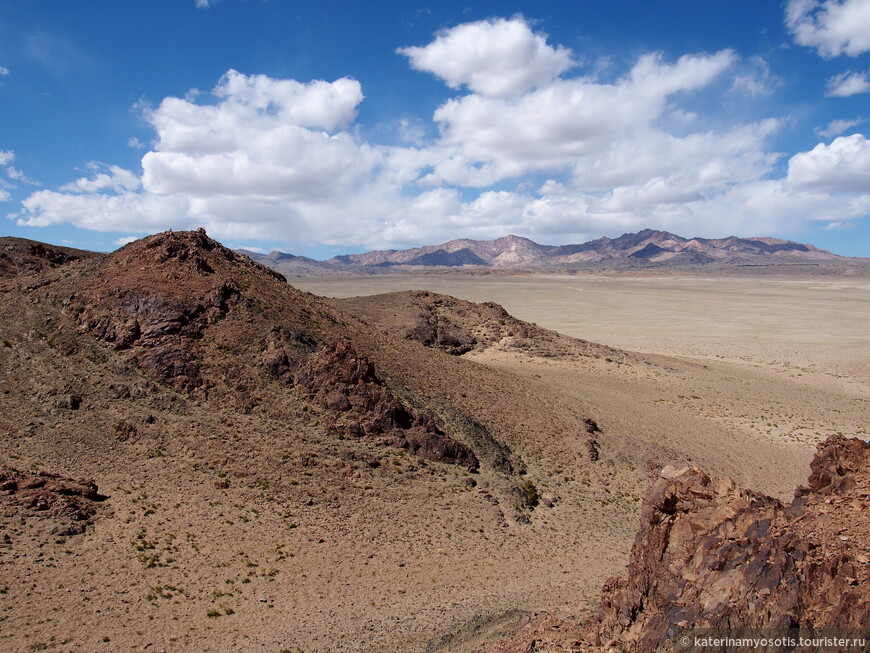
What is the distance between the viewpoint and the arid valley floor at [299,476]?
40.4ft

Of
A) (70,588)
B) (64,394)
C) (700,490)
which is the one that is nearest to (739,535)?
(700,490)

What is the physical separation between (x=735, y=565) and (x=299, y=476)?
13.5 m

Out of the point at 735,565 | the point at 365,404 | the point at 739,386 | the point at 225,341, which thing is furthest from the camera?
the point at 739,386

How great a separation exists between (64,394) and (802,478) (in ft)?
97.3

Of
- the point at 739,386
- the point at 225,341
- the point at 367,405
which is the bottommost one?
the point at 739,386

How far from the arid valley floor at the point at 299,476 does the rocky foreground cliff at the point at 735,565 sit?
2753mm

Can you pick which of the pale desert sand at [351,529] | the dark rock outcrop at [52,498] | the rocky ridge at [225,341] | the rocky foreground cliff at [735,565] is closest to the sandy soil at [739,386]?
the pale desert sand at [351,529]

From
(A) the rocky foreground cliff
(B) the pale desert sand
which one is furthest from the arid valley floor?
(A) the rocky foreground cliff

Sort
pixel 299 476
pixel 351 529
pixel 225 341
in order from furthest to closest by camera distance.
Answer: pixel 225 341 < pixel 299 476 < pixel 351 529

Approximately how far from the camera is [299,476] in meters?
18.3

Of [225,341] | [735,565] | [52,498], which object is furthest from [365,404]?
[735,565]

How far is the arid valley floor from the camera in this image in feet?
40.4

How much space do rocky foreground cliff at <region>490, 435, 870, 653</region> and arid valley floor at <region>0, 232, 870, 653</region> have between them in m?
2.75

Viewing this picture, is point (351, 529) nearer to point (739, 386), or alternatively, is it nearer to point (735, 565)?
point (735, 565)
